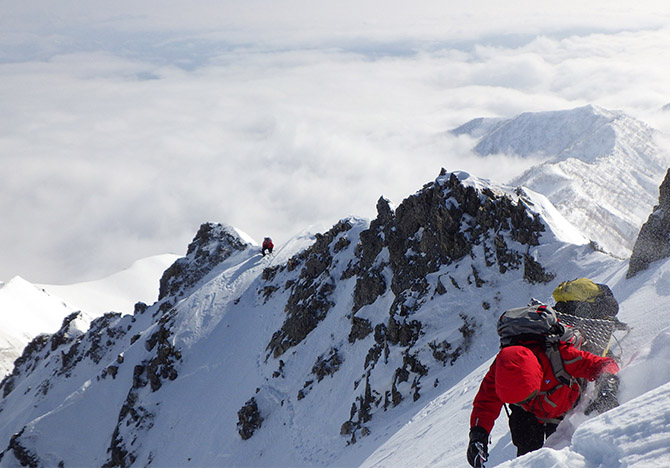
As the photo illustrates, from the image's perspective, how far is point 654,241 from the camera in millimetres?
18031

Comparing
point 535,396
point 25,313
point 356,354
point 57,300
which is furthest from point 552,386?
point 25,313

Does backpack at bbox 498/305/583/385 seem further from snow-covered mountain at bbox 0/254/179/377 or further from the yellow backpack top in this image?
snow-covered mountain at bbox 0/254/179/377

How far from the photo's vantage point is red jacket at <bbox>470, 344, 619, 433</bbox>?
6961 mm

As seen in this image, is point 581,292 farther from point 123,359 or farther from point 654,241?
point 123,359

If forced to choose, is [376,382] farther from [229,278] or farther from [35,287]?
[35,287]

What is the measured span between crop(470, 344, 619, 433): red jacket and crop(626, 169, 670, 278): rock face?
12.9 m

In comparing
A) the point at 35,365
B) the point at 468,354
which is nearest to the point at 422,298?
the point at 468,354

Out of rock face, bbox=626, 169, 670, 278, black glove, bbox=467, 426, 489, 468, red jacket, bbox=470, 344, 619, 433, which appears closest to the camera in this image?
black glove, bbox=467, 426, 489, 468

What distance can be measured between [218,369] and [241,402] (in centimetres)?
734

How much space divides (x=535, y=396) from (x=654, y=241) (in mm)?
14379

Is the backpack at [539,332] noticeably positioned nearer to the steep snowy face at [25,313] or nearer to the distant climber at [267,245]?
the distant climber at [267,245]

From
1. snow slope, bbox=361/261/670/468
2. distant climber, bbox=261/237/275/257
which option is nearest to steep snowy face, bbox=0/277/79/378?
distant climber, bbox=261/237/275/257

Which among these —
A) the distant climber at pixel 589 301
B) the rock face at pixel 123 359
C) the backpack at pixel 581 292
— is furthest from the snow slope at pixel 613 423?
the rock face at pixel 123 359

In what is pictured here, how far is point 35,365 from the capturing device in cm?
7600
